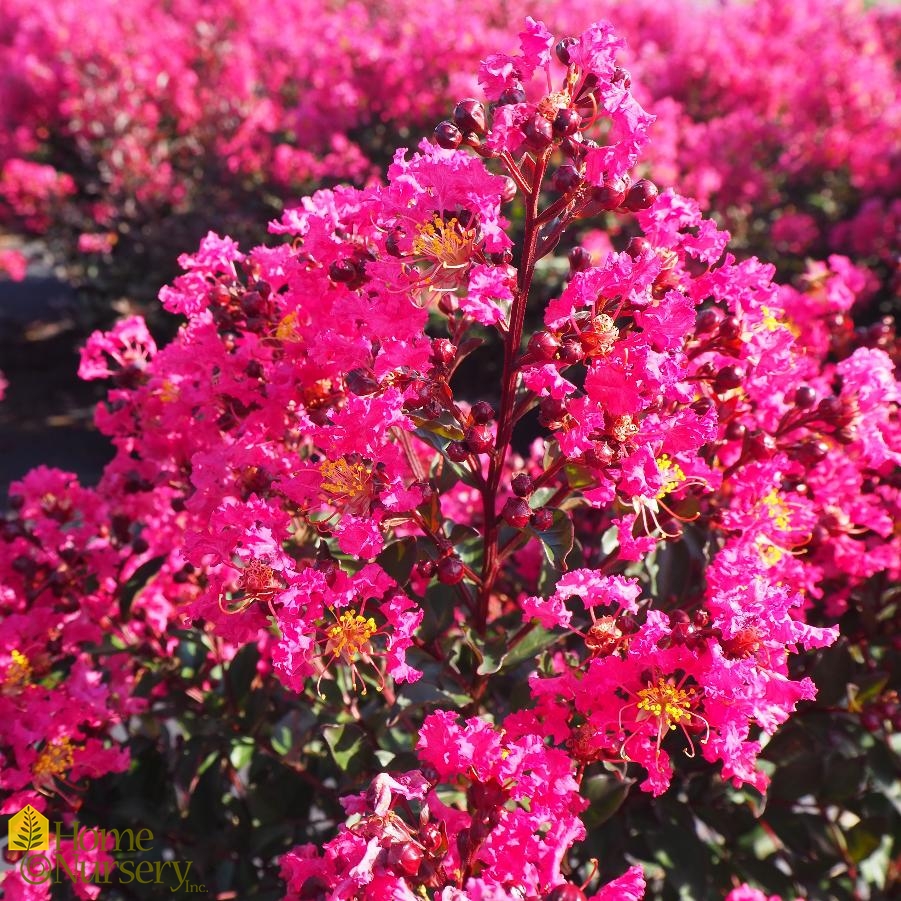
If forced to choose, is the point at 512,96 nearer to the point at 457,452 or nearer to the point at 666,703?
the point at 457,452

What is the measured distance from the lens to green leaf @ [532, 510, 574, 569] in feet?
3.72

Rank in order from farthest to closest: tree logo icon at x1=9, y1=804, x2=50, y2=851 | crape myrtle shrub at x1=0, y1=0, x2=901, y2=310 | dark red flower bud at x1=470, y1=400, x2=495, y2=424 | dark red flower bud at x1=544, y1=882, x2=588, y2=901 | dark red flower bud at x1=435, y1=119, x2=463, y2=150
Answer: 1. crape myrtle shrub at x1=0, y1=0, x2=901, y2=310
2. tree logo icon at x1=9, y1=804, x2=50, y2=851
3. dark red flower bud at x1=470, y1=400, x2=495, y2=424
4. dark red flower bud at x1=435, y1=119, x2=463, y2=150
5. dark red flower bud at x1=544, y1=882, x2=588, y2=901

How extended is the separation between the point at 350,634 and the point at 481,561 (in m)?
0.30

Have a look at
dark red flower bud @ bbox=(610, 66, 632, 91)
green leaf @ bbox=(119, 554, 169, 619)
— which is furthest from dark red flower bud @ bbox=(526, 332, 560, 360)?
green leaf @ bbox=(119, 554, 169, 619)

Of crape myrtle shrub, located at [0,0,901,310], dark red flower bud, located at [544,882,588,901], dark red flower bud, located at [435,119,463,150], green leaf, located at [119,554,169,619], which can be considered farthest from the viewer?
crape myrtle shrub, located at [0,0,901,310]

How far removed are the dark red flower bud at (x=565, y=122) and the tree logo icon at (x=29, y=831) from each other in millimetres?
1256

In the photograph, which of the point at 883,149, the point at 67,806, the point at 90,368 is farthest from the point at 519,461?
the point at 883,149

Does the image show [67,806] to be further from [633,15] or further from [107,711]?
[633,15]

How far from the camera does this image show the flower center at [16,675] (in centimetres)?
141

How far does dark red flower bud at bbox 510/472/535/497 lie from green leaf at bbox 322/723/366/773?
1.71 ft

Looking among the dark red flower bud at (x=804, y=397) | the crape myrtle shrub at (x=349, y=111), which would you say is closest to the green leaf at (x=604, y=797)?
the dark red flower bud at (x=804, y=397)

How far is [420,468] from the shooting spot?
4.13ft

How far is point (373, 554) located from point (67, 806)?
33.9 inches

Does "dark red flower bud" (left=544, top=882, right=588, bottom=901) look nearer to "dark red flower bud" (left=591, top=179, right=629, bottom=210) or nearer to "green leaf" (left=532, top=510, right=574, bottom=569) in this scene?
"green leaf" (left=532, top=510, right=574, bottom=569)
